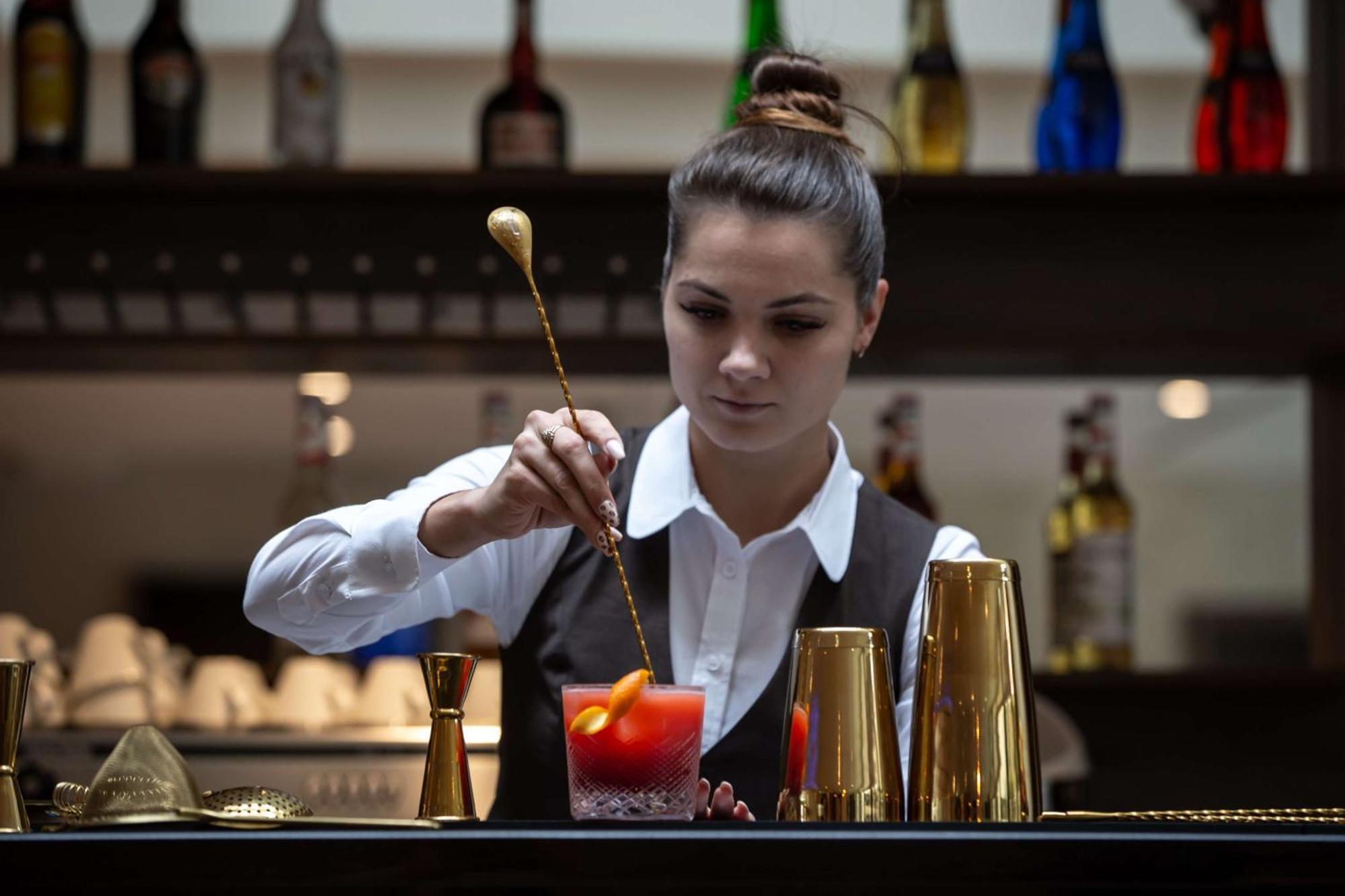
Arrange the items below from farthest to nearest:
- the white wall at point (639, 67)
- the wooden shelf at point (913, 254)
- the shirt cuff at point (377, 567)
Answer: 1. the white wall at point (639, 67)
2. the wooden shelf at point (913, 254)
3. the shirt cuff at point (377, 567)

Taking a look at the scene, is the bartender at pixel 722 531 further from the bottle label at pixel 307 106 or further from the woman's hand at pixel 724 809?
the bottle label at pixel 307 106

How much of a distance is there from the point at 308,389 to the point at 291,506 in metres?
0.21

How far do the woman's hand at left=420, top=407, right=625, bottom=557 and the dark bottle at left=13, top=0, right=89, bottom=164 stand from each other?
4.89 ft

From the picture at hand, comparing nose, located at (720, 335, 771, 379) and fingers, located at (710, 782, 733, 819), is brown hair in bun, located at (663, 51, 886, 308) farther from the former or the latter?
fingers, located at (710, 782, 733, 819)

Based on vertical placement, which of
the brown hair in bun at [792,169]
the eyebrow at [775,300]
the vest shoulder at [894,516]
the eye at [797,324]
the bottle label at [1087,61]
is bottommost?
the vest shoulder at [894,516]

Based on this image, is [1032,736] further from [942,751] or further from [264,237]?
[264,237]

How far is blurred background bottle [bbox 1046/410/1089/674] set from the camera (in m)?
2.44

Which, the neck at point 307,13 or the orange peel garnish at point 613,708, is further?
the neck at point 307,13

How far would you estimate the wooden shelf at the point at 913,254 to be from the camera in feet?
7.58

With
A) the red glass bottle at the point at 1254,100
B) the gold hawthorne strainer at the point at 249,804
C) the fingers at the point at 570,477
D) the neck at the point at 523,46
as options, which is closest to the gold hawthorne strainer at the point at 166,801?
the gold hawthorne strainer at the point at 249,804

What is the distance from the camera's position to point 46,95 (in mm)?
2355

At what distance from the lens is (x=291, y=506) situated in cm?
258

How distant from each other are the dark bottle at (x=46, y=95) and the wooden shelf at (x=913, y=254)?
9cm

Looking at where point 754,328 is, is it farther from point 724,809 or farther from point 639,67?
point 639,67
